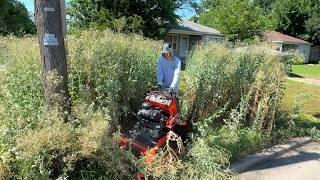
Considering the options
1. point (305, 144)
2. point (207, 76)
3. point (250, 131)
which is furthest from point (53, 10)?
point (305, 144)

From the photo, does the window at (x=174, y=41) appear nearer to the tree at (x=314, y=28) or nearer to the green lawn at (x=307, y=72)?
the green lawn at (x=307, y=72)

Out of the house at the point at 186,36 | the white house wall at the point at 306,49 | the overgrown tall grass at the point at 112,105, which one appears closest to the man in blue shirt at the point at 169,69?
the overgrown tall grass at the point at 112,105

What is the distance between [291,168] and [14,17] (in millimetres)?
22351

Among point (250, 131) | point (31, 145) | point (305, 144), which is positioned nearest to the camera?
point (31, 145)

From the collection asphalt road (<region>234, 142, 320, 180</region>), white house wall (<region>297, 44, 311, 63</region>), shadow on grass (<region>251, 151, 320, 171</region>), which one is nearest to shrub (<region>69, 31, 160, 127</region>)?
asphalt road (<region>234, 142, 320, 180</region>)

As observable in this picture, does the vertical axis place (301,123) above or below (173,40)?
below

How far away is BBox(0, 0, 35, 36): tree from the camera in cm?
2233

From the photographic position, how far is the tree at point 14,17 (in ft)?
73.2

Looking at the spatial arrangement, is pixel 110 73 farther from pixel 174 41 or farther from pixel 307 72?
pixel 174 41

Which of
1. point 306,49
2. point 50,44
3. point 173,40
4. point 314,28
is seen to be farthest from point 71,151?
point 314,28

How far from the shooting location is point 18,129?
3748mm

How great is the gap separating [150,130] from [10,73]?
1.98 meters

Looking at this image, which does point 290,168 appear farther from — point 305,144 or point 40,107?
point 40,107

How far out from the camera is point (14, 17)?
23.8 m
